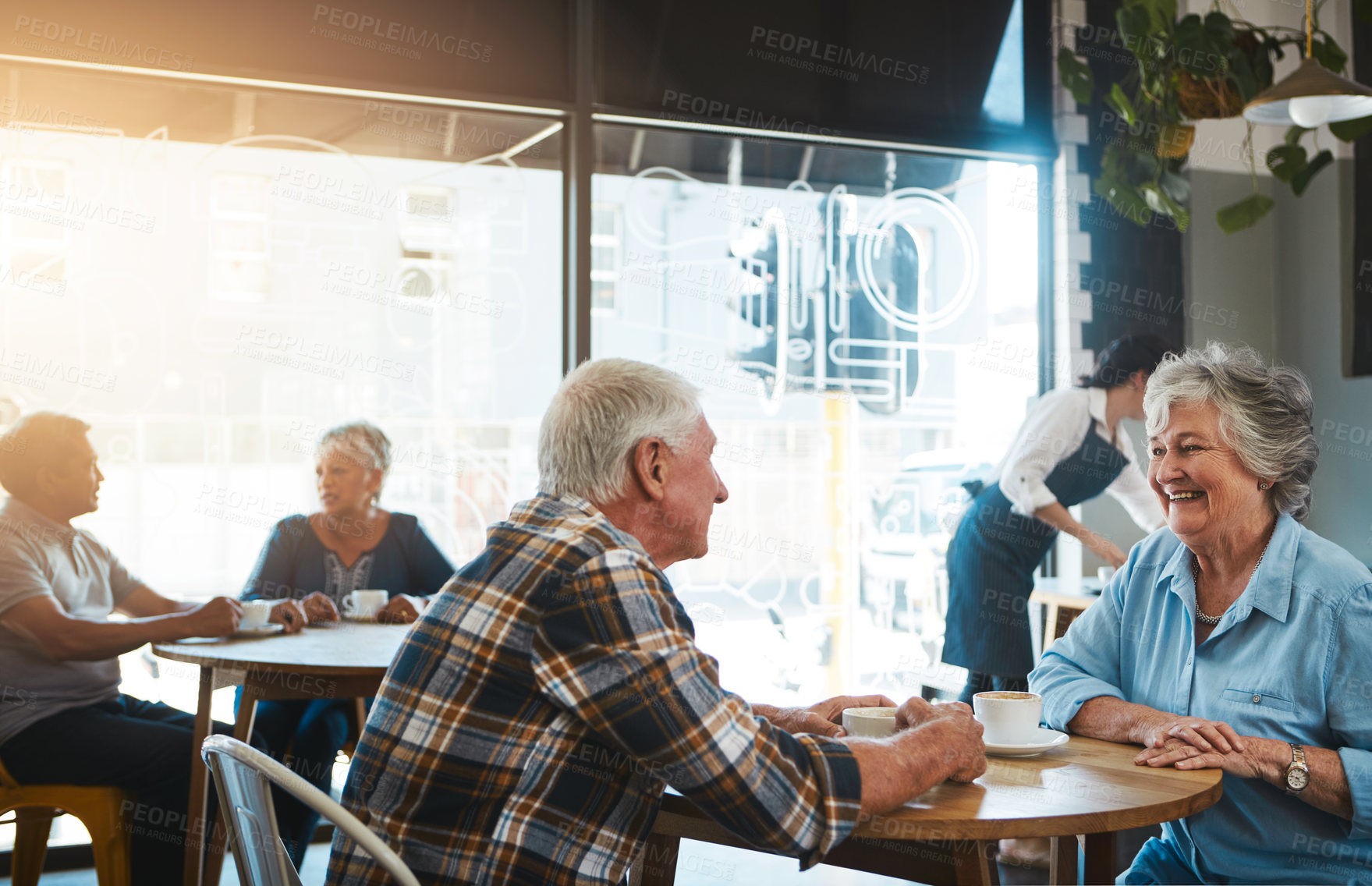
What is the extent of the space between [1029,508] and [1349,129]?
1.54 metres

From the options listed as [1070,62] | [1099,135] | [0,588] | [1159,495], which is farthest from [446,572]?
[1099,135]

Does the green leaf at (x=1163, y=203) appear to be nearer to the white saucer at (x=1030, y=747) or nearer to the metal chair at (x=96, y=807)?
the white saucer at (x=1030, y=747)

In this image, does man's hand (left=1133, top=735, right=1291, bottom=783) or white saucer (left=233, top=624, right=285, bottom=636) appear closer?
man's hand (left=1133, top=735, right=1291, bottom=783)

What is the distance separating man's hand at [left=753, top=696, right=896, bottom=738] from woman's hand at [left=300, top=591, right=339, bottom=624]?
1.56m

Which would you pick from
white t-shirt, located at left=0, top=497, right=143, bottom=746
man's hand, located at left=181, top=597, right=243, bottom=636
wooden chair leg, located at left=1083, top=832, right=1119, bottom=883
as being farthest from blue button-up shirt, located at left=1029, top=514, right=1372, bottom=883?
white t-shirt, located at left=0, top=497, right=143, bottom=746

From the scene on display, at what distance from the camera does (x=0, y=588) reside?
7.59 feet

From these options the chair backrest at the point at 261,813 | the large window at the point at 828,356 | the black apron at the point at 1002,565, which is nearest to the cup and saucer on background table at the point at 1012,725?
the chair backrest at the point at 261,813

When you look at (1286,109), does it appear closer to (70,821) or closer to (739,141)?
(739,141)

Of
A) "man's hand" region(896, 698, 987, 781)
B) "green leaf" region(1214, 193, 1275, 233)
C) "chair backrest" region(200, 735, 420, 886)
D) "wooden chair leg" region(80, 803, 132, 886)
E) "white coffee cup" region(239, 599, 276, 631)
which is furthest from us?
"green leaf" region(1214, 193, 1275, 233)

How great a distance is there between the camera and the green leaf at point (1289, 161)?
11.3ft

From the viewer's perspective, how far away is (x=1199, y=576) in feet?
5.29

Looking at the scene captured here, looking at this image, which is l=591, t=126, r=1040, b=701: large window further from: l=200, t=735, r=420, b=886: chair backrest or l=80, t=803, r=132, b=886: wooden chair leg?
l=200, t=735, r=420, b=886: chair backrest

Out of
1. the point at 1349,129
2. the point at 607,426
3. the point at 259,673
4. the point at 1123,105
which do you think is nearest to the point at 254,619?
the point at 259,673

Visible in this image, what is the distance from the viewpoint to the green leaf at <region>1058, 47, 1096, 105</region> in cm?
373
